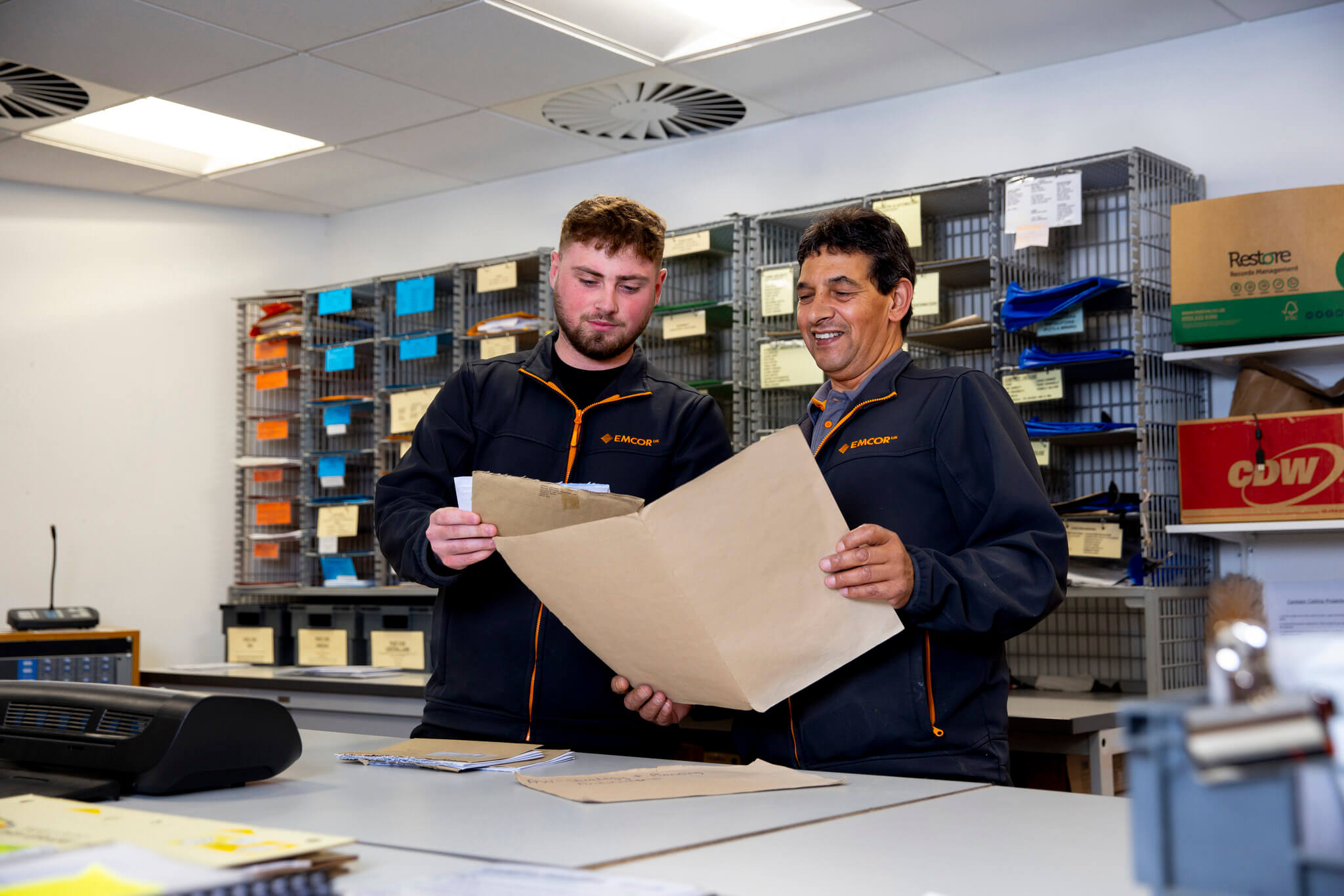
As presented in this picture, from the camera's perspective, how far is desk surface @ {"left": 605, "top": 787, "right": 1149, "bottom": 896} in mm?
879

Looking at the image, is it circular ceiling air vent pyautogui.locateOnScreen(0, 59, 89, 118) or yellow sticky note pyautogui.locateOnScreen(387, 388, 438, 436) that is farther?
yellow sticky note pyautogui.locateOnScreen(387, 388, 438, 436)

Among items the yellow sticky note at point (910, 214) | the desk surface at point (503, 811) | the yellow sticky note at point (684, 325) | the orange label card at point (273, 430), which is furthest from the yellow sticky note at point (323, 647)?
the desk surface at point (503, 811)

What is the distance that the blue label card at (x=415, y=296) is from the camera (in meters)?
4.43

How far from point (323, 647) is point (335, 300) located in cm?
135

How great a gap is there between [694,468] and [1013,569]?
25.2 inches

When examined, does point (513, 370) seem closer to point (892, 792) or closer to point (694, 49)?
point (892, 792)

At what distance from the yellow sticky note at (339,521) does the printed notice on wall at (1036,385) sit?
98.7 inches

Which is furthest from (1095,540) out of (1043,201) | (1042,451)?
(1043,201)

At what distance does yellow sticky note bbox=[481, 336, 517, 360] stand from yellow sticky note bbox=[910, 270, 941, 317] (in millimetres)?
1467

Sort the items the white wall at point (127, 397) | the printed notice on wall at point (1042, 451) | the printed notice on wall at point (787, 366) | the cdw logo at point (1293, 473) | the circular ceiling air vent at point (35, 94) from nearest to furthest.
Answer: the cdw logo at point (1293, 473), the printed notice on wall at point (1042, 451), the printed notice on wall at point (787, 366), the circular ceiling air vent at point (35, 94), the white wall at point (127, 397)

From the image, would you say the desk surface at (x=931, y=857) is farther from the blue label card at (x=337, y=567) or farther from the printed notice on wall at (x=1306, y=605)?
the blue label card at (x=337, y=567)

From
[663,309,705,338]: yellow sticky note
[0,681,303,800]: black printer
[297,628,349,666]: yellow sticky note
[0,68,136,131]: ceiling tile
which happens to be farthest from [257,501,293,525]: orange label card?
[0,681,303,800]: black printer

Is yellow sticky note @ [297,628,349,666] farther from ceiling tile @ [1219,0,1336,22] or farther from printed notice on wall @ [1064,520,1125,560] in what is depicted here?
ceiling tile @ [1219,0,1336,22]

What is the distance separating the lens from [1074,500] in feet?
9.90
